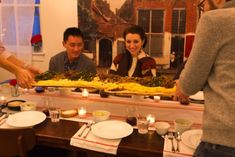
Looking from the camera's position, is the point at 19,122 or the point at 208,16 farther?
the point at 19,122

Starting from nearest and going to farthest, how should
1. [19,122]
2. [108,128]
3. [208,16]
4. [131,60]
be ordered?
[208,16]
[108,128]
[19,122]
[131,60]

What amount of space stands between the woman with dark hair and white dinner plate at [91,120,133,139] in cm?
124

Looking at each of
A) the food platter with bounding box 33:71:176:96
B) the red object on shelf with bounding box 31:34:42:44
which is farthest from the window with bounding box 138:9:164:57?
the food platter with bounding box 33:71:176:96

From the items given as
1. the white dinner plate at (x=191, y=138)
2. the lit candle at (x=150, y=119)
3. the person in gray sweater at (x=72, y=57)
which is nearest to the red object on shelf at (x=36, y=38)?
the person in gray sweater at (x=72, y=57)

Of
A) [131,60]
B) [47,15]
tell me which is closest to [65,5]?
[47,15]

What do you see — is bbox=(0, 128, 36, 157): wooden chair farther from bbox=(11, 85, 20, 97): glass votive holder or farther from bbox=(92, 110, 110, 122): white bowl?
bbox=(11, 85, 20, 97): glass votive holder

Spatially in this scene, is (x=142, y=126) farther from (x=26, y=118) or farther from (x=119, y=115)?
(x=26, y=118)

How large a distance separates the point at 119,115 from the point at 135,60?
3.84 feet

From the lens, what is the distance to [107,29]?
3547 millimetres

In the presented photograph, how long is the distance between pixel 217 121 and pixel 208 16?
1.37ft

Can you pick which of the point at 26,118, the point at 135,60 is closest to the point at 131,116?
the point at 26,118

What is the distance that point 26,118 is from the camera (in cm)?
170

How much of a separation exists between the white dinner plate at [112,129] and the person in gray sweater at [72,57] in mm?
1318

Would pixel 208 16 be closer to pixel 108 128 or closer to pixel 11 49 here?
pixel 108 128
